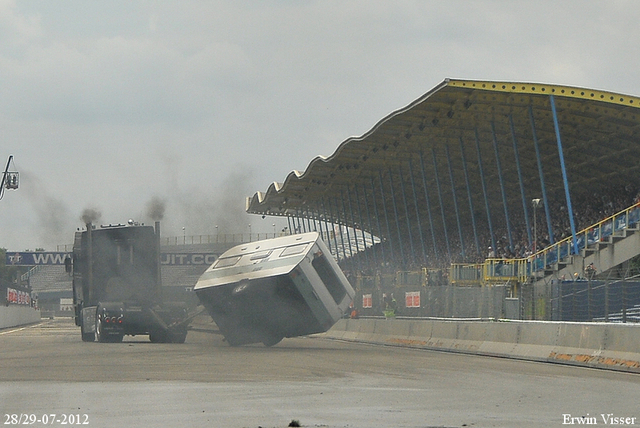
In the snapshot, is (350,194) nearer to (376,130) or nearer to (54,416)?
(376,130)

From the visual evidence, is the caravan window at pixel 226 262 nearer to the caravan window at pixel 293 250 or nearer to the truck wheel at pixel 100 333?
the caravan window at pixel 293 250

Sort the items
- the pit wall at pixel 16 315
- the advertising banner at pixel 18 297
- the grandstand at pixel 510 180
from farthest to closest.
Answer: the advertising banner at pixel 18 297
the pit wall at pixel 16 315
the grandstand at pixel 510 180

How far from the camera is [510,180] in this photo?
60594 mm

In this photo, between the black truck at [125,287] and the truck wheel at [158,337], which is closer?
the black truck at [125,287]

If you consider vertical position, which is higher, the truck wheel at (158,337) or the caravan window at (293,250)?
the caravan window at (293,250)

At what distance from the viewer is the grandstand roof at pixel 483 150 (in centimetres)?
4119

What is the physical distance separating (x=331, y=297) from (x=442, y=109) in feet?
66.7

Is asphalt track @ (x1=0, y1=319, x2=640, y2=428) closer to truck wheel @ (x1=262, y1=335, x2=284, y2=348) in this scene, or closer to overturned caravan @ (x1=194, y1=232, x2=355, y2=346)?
overturned caravan @ (x1=194, y1=232, x2=355, y2=346)

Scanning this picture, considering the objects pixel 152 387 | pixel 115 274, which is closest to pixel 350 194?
pixel 115 274

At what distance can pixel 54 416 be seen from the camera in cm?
1080

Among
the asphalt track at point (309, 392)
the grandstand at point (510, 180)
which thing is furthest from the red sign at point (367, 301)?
the asphalt track at point (309, 392)

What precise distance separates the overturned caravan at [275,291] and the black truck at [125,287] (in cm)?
309

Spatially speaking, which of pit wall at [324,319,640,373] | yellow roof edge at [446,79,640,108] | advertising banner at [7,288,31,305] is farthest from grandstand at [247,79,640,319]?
advertising banner at [7,288,31,305]

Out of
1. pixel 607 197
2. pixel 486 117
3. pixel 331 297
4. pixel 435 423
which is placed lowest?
pixel 435 423
